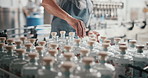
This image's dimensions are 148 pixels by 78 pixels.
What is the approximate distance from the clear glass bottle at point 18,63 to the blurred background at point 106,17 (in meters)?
1.60

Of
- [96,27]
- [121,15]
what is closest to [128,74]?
[96,27]

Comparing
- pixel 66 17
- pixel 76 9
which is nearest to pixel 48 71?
pixel 66 17

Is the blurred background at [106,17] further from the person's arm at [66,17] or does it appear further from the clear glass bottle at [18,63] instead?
the clear glass bottle at [18,63]

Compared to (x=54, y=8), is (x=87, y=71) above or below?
below

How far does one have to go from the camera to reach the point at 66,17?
1.53 metres

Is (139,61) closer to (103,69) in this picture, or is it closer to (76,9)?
(103,69)

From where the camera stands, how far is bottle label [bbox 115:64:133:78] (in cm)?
101

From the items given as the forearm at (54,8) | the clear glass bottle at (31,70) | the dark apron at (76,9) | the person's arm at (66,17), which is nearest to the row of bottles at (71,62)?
the clear glass bottle at (31,70)

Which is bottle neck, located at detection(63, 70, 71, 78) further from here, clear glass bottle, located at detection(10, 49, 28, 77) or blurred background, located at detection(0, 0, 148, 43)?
blurred background, located at detection(0, 0, 148, 43)

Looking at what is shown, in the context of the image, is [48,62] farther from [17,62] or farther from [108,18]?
[108,18]

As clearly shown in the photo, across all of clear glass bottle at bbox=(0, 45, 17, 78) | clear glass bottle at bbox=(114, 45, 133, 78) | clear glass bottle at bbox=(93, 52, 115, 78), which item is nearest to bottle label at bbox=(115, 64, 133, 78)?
clear glass bottle at bbox=(114, 45, 133, 78)

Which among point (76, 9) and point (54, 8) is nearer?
point (54, 8)

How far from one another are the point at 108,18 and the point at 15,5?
9.52ft

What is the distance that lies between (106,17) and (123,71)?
333cm
